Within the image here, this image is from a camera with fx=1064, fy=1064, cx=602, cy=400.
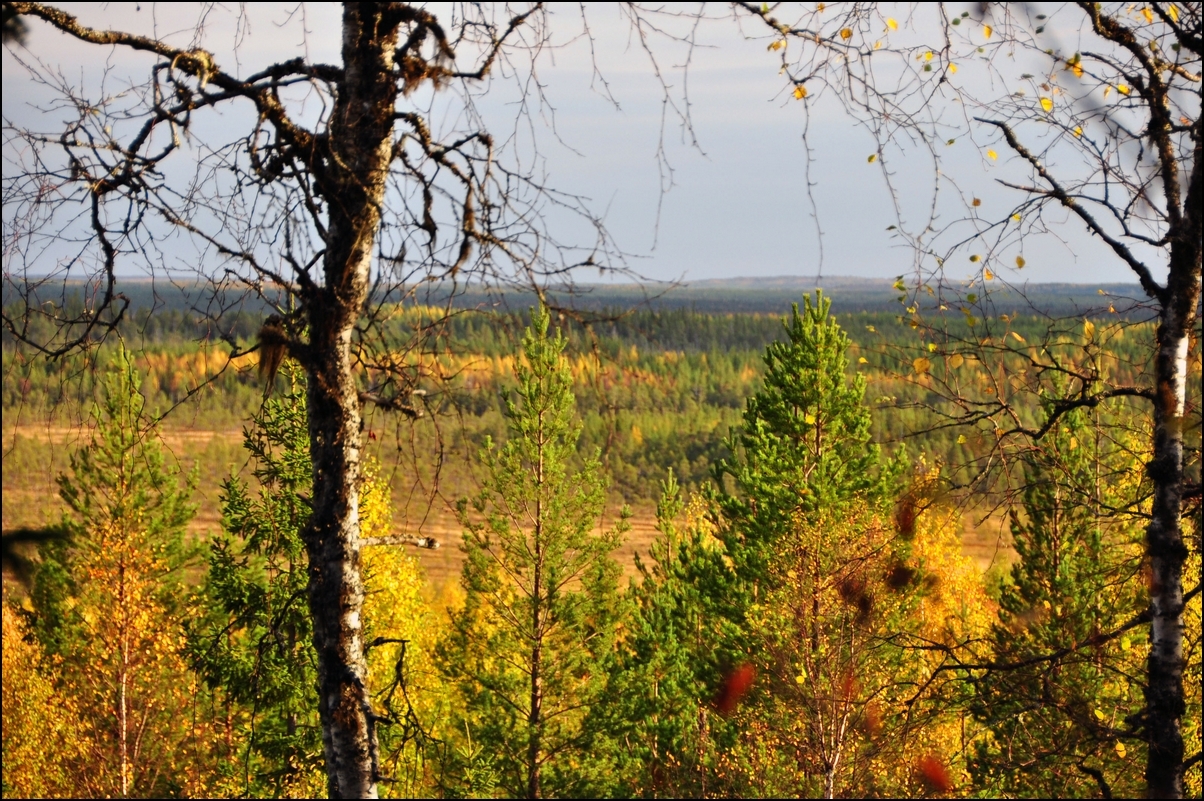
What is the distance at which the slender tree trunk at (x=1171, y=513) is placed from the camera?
4.51 metres

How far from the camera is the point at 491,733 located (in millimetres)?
16203

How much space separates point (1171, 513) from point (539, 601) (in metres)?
12.7

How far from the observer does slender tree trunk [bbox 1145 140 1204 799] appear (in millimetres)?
4508

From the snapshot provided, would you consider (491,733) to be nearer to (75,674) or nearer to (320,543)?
(75,674)

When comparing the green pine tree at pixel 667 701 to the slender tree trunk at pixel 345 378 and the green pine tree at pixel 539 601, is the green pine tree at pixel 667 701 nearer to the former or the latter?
the green pine tree at pixel 539 601

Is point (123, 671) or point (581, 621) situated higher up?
point (581, 621)

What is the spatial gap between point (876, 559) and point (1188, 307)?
6.74m

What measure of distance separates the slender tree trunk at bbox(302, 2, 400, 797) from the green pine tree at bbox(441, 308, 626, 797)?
1183cm

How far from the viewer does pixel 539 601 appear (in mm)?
16609

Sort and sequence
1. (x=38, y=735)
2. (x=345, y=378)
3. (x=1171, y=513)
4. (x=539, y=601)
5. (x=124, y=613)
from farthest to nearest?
(x=38, y=735)
(x=124, y=613)
(x=539, y=601)
(x=1171, y=513)
(x=345, y=378)

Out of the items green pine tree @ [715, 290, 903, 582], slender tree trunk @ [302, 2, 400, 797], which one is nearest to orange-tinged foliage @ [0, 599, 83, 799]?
green pine tree @ [715, 290, 903, 582]

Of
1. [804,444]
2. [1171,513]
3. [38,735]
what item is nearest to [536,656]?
[804,444]

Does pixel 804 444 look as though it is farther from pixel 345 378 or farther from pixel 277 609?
pixel 345 378

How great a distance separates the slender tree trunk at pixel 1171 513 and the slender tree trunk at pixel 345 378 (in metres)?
3.27
